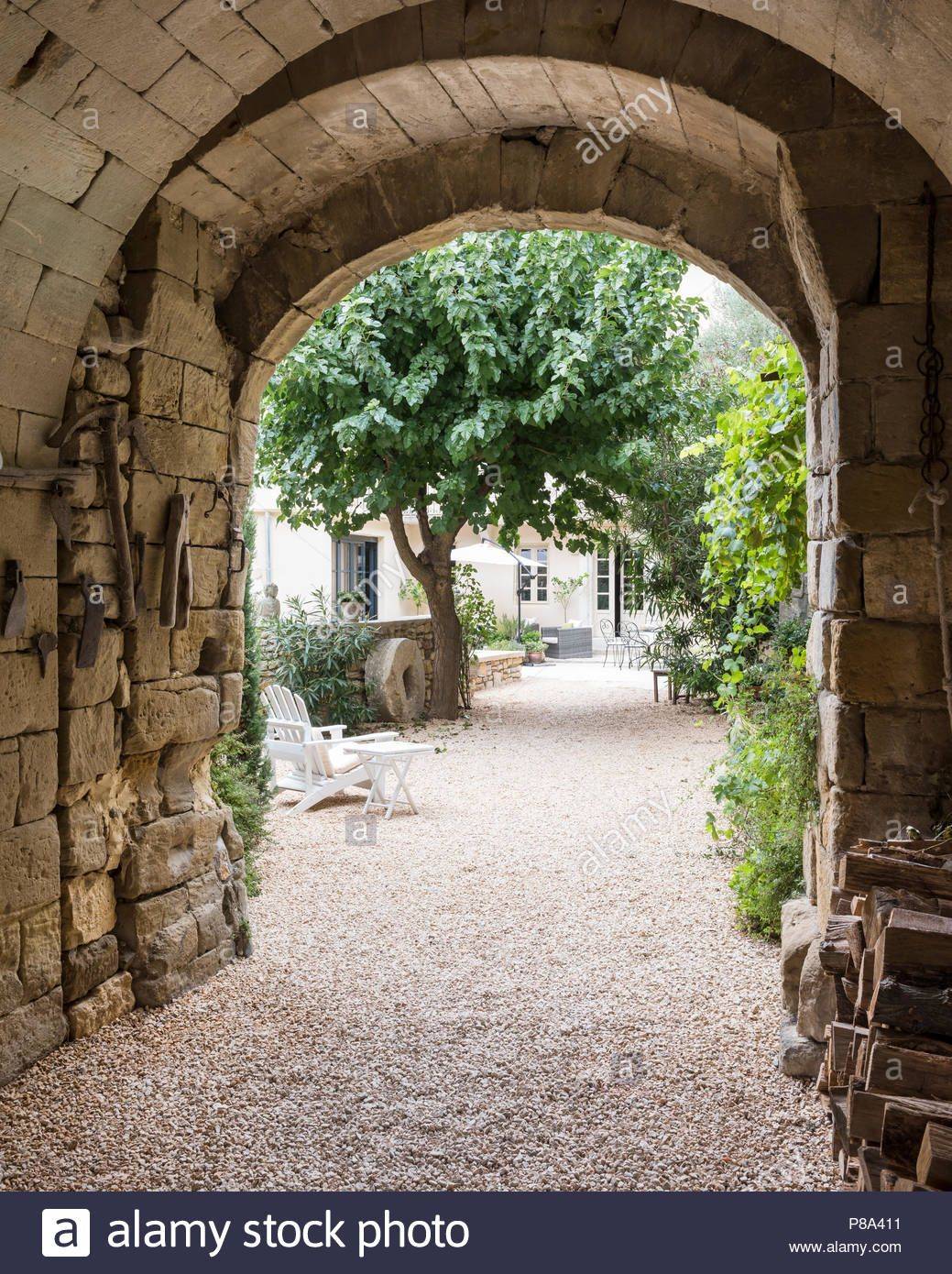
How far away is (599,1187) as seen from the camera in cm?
277

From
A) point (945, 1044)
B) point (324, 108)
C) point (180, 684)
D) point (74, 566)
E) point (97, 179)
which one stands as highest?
point (324, 108)

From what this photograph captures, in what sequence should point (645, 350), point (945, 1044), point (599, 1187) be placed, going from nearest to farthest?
1. point (945, 1044)
2. point (599, 1187)
3. point (645, 350)

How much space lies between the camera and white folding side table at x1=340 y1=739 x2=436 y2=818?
7.62m

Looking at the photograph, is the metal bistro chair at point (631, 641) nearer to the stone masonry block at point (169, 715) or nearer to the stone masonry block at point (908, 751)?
the stone masonry block at point (169, 715)

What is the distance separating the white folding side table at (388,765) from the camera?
7617mm

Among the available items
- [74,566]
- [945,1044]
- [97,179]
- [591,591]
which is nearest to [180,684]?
[74,566]

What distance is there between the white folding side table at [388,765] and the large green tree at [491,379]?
3223 millimetres

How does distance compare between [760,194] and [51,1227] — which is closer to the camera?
[51,1227]

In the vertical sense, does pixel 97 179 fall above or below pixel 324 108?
below

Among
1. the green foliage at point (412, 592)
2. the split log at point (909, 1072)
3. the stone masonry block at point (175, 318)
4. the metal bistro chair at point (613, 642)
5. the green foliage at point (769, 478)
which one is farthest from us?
the metal bistro chair at point (613, 642)

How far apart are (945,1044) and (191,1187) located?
6.73 feet

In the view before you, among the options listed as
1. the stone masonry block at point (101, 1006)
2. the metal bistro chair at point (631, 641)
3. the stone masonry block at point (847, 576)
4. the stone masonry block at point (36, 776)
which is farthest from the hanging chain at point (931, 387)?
the metal bistro chair at point (631, 641)

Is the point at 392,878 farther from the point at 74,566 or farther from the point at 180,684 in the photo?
the point at 74,566

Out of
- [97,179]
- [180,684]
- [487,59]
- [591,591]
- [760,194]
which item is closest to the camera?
[97,179]
